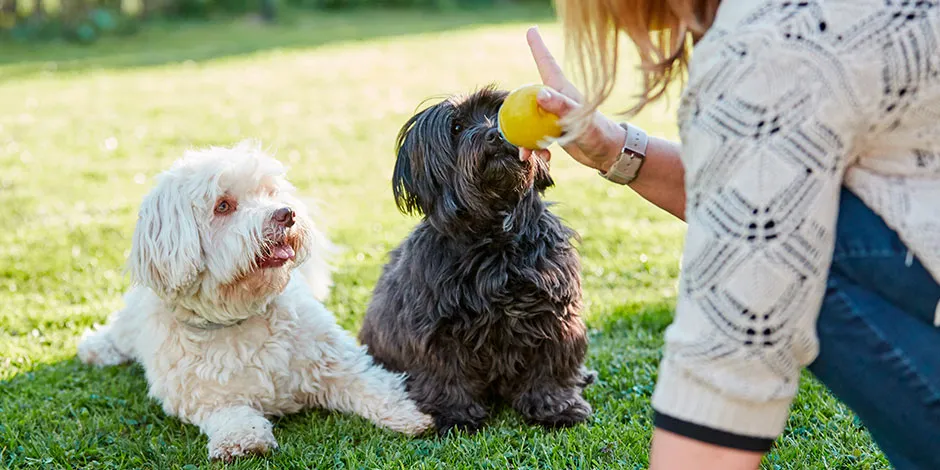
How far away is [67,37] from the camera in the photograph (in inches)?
648

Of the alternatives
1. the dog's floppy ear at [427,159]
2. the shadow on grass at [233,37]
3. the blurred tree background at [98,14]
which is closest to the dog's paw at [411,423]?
the dog's floppy ear at [427,159]

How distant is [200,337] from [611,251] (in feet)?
8.84

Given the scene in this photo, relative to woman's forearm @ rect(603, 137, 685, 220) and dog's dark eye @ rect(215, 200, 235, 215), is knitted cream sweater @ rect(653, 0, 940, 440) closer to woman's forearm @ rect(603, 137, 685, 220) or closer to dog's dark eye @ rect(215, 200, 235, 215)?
woman's forearm @ rect(603, 137, 685, 220)

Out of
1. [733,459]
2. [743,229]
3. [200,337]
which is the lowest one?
[200,337]

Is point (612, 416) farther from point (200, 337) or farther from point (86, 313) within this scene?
point (86, 313)

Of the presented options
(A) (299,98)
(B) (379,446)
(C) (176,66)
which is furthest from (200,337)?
(C) (176,66)

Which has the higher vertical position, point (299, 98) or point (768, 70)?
point (768, 70)

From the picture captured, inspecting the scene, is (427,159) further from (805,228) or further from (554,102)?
(805,228)

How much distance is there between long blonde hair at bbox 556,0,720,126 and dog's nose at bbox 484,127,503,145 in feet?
3.67

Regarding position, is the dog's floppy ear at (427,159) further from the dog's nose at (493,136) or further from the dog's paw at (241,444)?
the dog's paw at (241,444)

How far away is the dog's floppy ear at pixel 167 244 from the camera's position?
3.05 metres

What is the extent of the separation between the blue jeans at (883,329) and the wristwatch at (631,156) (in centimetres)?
100

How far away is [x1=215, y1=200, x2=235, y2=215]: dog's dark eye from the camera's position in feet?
10.5

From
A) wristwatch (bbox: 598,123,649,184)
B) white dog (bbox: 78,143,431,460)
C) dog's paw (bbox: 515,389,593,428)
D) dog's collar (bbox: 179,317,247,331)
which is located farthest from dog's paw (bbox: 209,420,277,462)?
wristwatch (bbox: 598,123,649,184)
